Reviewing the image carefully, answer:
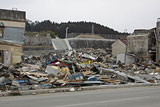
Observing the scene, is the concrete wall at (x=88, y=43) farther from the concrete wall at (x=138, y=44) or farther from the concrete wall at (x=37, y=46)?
the concrete wall at (x=138, y=44)

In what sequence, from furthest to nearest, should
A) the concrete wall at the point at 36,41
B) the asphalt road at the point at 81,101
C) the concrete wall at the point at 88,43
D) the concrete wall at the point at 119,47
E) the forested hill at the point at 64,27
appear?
the forested hill at the point at 64,27 → the concrete wall at the point at 88,43 → the concrete wall at the point at 36,41 → the concrete wall at the point at 119,47 → the asphalt road at the point at 81,101

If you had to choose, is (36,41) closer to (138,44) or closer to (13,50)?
(13,50)

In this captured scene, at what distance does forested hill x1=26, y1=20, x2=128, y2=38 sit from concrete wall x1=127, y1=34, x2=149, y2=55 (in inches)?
2328

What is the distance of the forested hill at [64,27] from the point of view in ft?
336

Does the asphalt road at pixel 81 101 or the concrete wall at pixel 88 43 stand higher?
the concrete wall at pixel 88 43

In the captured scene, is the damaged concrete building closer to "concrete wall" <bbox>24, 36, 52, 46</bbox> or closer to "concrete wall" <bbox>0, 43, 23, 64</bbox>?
"concrete wall" <bbox>0, 43, 23, 64</bbox>

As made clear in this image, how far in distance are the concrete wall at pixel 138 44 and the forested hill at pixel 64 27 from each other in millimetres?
59133

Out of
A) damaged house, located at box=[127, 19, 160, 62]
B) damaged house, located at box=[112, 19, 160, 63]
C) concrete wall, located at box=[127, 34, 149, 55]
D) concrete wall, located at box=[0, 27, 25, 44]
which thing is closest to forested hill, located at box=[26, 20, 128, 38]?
concrete wall, located at box=[127, 34, 149, 55]

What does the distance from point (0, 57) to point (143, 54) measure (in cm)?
2433

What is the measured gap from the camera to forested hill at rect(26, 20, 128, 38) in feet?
336

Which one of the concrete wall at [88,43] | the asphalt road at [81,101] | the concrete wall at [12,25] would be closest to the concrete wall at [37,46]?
the concrete wall at [88,43]

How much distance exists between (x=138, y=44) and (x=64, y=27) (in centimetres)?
6605

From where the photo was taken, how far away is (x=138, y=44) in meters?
40.2

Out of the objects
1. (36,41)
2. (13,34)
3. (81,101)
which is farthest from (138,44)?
(81,101)
